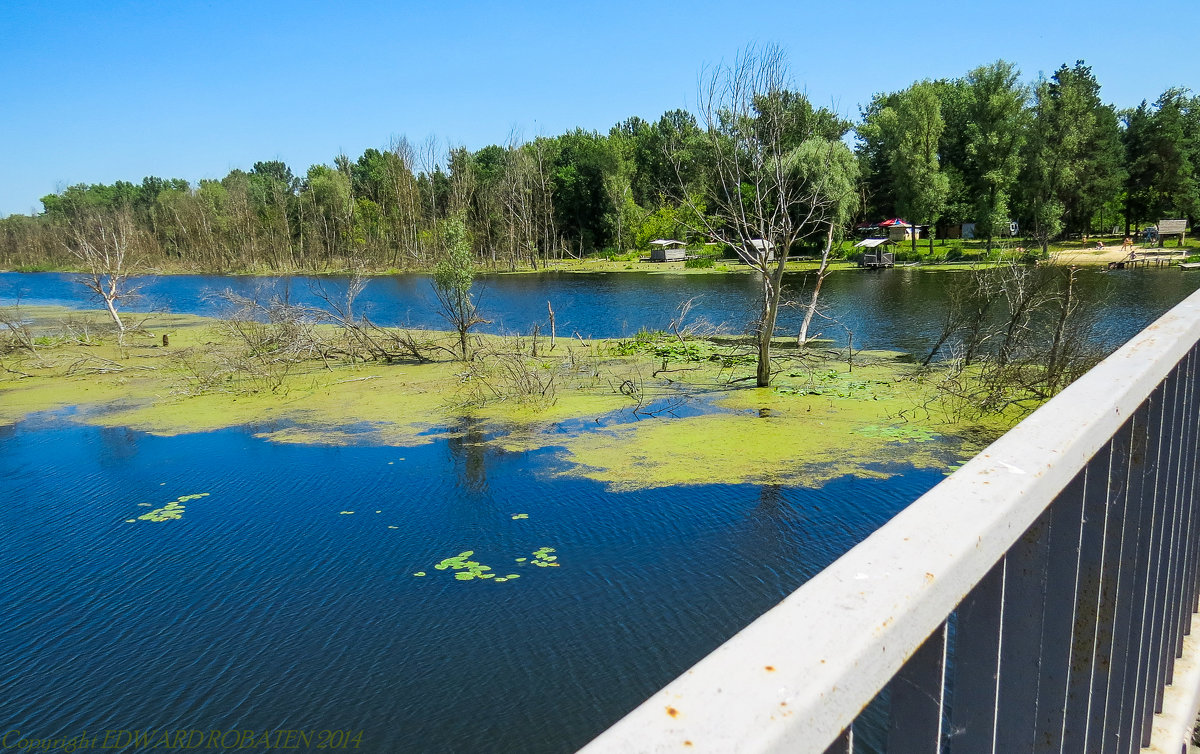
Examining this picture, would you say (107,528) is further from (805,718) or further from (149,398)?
(805,718)

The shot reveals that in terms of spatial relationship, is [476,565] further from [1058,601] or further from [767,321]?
[767,321]

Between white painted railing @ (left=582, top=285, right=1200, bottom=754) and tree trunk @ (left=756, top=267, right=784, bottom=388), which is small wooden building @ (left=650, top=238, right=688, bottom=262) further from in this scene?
white painted railing @ (left=582, top=285, right=1200, bottom=754)

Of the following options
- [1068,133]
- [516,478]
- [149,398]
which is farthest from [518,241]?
[516,478]

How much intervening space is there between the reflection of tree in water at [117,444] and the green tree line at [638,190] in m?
9.08

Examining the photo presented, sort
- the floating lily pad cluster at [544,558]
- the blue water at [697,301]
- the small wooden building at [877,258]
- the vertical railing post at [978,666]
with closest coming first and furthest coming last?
the vertical railing post at [978,666]
the floating lily pad cluster at [544,558]
the blue water at [697,301]
the small wooden building at [877,258]

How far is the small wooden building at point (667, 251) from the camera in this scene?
62000 millimetres

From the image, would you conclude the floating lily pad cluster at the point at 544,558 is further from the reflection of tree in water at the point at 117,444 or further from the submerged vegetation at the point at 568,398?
the reflection of tree in water at the point at 117,444

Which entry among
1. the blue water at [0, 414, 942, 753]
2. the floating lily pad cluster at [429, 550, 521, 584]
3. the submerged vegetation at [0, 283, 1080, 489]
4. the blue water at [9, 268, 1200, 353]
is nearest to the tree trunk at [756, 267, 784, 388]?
the submerged vegetation at [0, 283, 1080, 489]

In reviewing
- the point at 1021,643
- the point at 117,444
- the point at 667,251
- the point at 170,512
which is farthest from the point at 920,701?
the point at 667,251

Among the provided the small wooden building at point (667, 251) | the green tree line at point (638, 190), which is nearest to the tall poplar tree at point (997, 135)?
the green tree line at point (638, 190)

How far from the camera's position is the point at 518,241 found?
66.8m

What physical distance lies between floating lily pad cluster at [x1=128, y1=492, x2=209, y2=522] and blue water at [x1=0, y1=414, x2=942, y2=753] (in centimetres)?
16

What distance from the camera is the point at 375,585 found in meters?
7.90

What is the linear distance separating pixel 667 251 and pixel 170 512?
54.3 m
